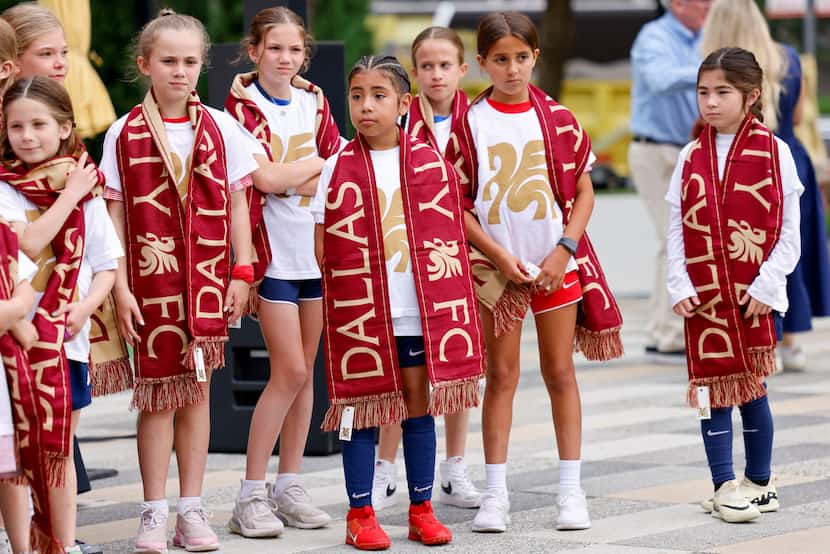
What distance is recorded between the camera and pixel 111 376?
5.06 m

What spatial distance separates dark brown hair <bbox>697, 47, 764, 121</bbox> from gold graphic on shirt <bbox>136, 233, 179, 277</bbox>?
195cm

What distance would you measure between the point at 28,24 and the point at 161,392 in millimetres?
1259

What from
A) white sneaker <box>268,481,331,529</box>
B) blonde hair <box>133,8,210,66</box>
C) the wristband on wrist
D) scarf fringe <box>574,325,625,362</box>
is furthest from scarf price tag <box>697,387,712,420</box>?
blonde hair <box>133,8,210,66</box>

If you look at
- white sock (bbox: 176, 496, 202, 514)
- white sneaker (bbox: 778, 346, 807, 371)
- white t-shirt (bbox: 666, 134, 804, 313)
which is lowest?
white sneaker (bbox: 778, 346, 807, 371)

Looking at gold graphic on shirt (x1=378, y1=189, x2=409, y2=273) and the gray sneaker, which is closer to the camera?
gold graphic on shirt (x1=378, y1=189, x2=409, y2=273)

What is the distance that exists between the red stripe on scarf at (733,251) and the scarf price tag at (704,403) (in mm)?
22

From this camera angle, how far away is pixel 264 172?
17.9 ft

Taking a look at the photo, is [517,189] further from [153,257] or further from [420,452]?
[153,257]

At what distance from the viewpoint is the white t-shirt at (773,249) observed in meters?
5.44

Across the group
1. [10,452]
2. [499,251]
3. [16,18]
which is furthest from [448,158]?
[10,452]

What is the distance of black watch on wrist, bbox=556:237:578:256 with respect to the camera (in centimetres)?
537

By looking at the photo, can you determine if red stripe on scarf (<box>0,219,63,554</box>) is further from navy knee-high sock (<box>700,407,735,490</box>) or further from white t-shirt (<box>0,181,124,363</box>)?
navy knee-high sock (<box>700,407,735,490</box>)

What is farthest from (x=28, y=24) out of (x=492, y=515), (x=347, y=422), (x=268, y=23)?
(x=492, y=515)

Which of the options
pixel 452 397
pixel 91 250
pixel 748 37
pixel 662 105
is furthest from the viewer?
pixel 662 105
